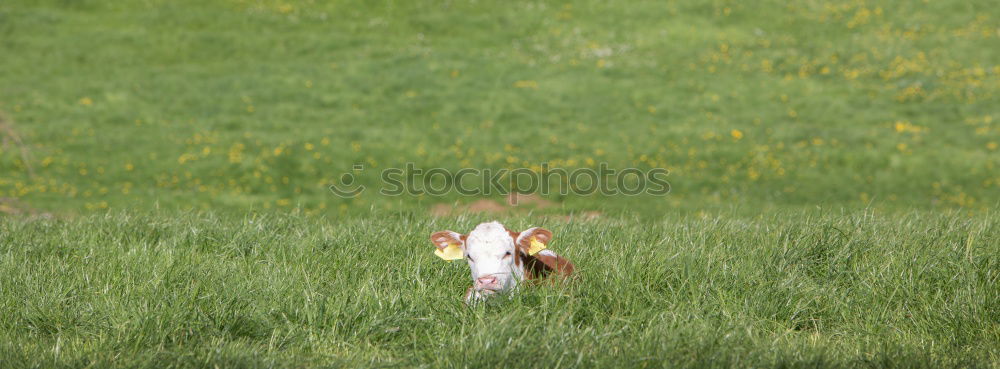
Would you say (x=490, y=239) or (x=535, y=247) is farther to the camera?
(x=535, y=247)

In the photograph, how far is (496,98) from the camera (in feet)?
72.8

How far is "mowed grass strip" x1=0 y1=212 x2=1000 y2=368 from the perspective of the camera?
3.97 m

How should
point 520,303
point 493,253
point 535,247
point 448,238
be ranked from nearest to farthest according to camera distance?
point 520,303, point 493,253, point 535,247, point 448,238

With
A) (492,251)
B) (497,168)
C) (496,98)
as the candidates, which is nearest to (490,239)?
(492,251)

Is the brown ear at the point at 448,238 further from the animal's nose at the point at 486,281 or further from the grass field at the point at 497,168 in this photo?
the animal's nose at the point at 486,281

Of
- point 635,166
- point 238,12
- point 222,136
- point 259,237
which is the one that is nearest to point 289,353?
point 259,237

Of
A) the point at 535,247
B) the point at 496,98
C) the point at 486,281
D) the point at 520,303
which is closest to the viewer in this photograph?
the point at 520,303

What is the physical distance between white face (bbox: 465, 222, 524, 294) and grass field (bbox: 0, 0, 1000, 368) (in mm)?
214

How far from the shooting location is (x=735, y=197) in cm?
1617

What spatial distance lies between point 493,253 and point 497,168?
13.8 meters

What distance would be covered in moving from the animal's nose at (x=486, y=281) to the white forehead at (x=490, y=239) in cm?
18

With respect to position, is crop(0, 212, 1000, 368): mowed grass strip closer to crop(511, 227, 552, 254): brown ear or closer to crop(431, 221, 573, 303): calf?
crop(431, 221, 573, 303): calf

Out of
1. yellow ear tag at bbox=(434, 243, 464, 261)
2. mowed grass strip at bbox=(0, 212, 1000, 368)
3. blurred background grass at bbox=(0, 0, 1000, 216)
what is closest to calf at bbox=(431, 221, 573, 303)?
yellow ear tag at bbox=(434, 243, 464, 261)

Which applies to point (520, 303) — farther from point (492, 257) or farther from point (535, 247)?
point (535, 247)
